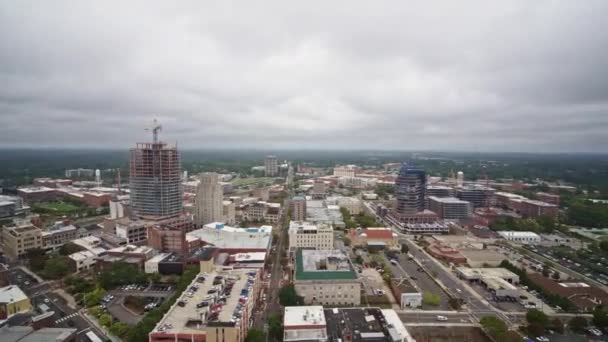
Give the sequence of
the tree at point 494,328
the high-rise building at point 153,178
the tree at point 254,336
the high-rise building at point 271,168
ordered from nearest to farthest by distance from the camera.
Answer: the tree at point 254,336
the tree at point 494,328
the high-rise building at point 153,178
the high-rise building at point 271,168

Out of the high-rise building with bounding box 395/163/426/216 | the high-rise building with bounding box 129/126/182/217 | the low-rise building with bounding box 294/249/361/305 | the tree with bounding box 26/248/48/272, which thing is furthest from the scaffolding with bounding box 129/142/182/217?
the high-rise building with bounding box 395/163/426/216

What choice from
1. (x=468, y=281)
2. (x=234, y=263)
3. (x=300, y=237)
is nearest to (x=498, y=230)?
(x=468, y=281)

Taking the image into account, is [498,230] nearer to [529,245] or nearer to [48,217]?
[529,245]

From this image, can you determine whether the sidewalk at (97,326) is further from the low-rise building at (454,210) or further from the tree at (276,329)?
the low-rise building at (454,210)

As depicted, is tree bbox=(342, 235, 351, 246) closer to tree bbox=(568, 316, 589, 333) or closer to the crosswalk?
tree bbox=(568, 316, 589, 333)

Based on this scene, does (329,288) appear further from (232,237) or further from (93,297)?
(93,297)

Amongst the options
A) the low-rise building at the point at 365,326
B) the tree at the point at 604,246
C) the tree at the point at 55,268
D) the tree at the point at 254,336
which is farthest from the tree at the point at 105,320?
the tree at the point at 604,246
